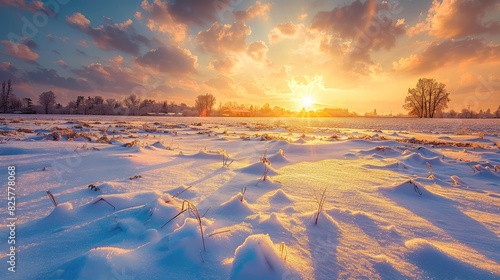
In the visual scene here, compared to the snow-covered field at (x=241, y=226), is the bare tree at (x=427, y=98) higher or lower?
higher

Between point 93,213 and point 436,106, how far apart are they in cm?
→ 6954

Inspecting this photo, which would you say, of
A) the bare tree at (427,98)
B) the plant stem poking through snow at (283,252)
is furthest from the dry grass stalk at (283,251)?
the bare tree at (427,98)

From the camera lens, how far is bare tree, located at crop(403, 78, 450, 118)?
5203 cm

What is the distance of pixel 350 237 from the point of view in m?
1.66

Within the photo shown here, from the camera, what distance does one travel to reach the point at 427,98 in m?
54.1

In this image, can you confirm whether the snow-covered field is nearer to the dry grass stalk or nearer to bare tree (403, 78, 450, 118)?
the dry grass stalk

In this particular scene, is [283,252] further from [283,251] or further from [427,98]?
[427,98]

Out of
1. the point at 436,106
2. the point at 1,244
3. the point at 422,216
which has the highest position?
the point at 436,106

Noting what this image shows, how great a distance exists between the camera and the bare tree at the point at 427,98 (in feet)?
171

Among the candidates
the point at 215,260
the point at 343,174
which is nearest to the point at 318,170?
the point at 343,174

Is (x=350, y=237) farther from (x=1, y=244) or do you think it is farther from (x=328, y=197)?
(x=1, y=244)

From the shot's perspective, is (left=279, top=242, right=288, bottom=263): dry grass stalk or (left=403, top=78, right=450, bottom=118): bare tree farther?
(left=403, top=78, right=450, bottom=118): bare tree

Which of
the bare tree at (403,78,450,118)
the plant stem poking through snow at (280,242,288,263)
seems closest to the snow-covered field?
the plant stem poking through snow at (280,242,288,263)

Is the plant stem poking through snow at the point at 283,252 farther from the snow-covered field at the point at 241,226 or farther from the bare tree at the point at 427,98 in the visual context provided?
the bare tree at the point at 427,98
